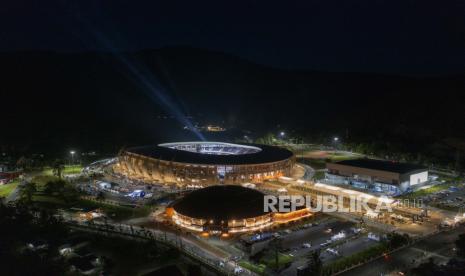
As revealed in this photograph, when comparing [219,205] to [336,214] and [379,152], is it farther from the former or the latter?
[379,152]

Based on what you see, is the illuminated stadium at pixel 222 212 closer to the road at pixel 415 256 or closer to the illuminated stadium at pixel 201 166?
the road at pixel 415 256

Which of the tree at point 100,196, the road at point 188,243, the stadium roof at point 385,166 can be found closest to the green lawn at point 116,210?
the tree at point 100,196

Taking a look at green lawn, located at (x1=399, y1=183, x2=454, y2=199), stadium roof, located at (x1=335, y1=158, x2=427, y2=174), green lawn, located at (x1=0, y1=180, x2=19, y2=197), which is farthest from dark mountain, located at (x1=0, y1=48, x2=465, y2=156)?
green lawn, located at (x1=399, y1=183, x2=454, y2=199)

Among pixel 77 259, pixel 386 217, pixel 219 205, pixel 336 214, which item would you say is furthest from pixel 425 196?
pixel 77 259

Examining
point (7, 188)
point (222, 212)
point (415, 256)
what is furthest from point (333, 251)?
point (7, 188)

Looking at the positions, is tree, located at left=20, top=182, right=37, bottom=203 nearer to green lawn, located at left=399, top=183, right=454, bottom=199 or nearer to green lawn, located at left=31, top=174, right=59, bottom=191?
green lawn, located at left=31, top=174, right=59, bottom=191

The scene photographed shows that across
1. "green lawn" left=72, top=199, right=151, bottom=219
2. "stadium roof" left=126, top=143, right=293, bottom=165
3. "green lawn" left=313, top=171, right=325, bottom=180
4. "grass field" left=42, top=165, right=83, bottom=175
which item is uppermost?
"stadium roof" left=126, top=143, right=293, bottom=165

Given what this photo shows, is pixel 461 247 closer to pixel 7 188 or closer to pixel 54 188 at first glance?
pixel 54 188

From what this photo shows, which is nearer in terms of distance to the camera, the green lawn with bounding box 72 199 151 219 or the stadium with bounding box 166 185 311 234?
the stadium with bounding box 166 185 311 234
